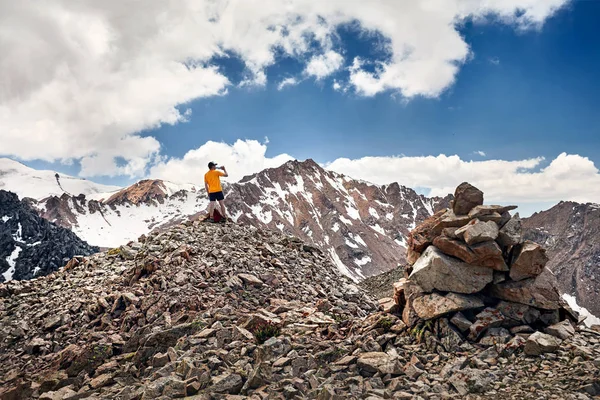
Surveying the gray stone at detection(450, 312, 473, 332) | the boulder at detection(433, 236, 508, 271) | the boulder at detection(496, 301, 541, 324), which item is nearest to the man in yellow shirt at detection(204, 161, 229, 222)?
the boulder at detection(433, 236, 508, 271)

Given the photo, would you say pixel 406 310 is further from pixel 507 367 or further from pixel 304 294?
pixel 304 294

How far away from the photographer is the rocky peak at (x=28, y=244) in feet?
364

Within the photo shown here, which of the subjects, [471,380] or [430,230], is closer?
[471,380]

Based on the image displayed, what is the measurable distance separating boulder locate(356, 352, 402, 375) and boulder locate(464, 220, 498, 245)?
4228 millimetres

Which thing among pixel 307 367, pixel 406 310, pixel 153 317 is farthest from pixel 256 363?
pixel 153 317

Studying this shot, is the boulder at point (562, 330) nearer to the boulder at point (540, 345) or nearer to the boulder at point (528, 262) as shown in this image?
the boulder at point (540, 345)

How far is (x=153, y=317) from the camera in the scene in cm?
1448

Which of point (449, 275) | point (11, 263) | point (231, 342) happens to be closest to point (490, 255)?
point (449, 275)

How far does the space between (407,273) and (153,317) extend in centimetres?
927

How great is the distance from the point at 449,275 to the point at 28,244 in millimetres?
145098

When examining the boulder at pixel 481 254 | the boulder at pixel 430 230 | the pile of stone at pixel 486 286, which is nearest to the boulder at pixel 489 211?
the pile of stone at pixel 486 286

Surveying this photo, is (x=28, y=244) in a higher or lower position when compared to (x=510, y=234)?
higher

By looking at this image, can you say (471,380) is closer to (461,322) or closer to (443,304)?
(461,322)

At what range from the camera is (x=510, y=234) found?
1193cm
